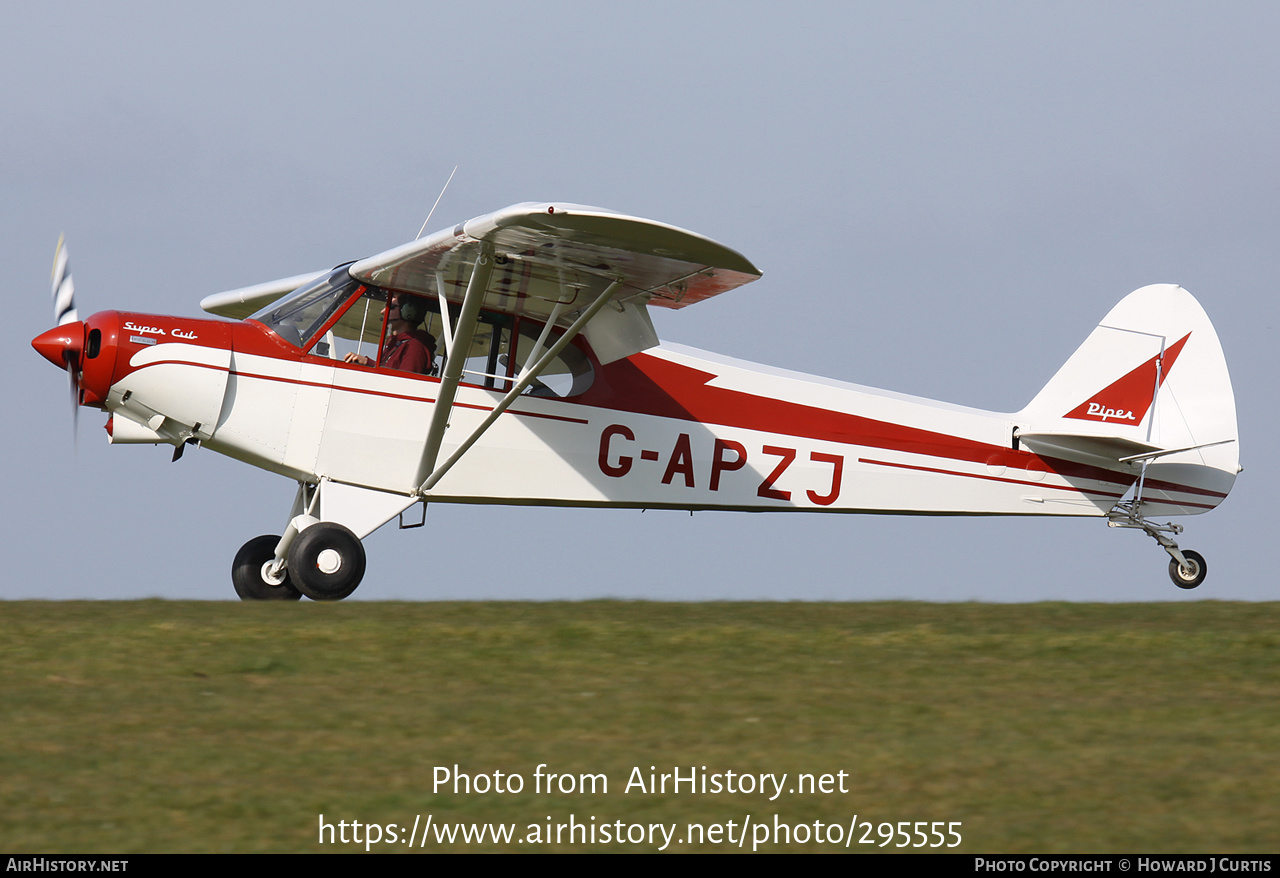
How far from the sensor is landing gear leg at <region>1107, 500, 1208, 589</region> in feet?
44.0

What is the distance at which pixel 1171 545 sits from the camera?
1349 centimetres

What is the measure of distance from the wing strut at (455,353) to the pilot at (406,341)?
0.26 m

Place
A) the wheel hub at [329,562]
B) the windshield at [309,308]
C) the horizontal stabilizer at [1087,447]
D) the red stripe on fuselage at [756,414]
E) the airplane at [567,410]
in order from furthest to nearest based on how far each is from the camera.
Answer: the horizontal stabilizer at [1087,447], the red stripe on fuselage at [756,414], the windshield at [309,308], the airplane at [567,410], the wheel hub at [329,562]

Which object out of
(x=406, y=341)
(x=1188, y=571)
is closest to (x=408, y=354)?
(x=406, y=341)

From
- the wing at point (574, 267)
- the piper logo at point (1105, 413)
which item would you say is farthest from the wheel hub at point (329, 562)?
the piper logo at point (1105, 413)

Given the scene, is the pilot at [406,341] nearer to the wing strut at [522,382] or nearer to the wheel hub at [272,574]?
the wing strut at [522,382]

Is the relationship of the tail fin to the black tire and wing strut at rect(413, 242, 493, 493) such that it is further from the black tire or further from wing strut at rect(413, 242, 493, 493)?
the black tire

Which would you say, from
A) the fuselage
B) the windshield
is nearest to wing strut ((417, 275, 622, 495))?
the fuselage

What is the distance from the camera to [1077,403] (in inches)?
532

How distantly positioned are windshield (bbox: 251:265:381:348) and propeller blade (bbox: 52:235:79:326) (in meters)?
1.52

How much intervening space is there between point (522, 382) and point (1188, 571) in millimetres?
7381

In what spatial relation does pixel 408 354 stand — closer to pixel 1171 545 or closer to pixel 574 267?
pixel 574 267

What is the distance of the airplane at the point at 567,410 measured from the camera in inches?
418
